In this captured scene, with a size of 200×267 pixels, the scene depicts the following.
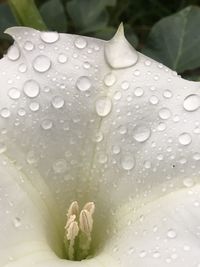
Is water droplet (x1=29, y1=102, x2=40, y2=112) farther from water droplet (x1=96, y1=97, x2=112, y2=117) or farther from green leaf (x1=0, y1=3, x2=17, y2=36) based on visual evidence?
green leaf (x1=0, y1=3, x2=17, y2=36)

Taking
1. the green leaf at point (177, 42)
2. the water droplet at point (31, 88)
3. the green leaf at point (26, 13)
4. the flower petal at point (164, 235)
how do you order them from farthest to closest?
A: the green leaf at point (177, 42)
the green leaf at point (26, 13)
the water droplet at point (31, 88)
the flower petal at point (164, 235)

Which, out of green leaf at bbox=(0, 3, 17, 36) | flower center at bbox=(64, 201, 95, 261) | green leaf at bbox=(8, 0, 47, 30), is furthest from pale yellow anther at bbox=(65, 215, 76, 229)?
green leaf at bbox=(0, 3, 17, 36)

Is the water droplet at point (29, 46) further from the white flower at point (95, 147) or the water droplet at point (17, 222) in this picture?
the water droplet at point (17, 222)

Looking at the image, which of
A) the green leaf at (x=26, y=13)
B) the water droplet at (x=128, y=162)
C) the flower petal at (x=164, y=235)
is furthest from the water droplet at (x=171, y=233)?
the green leaf at (x=26, y=13)

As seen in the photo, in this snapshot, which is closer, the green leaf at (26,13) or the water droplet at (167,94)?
the water droplet at (167,94)

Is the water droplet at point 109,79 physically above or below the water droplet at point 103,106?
above

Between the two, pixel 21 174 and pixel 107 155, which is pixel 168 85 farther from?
pixel 21 174
